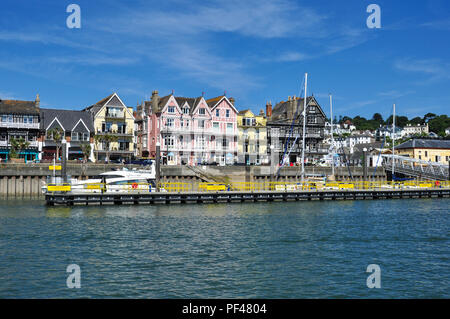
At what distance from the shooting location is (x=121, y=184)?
55.8 m

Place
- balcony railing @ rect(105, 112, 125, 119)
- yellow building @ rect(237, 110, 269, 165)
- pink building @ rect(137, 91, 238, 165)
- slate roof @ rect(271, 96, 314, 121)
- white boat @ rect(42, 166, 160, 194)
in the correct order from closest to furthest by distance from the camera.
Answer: white boat @ rect(42, 166, 160, 194) < pink building @ rect(137, 91, 238, 165) < balcony railing @ rect(105, 112, 125, 119) < yellow building @ rect(237, 110, 269, 165) < slate roof @ rect(271, 96, 314, 121)

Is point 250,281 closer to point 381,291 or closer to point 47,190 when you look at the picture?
point 381,291

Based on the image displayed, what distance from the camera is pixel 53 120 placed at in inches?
3250

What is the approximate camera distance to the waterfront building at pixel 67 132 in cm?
8038

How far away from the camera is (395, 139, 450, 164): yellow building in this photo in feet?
326

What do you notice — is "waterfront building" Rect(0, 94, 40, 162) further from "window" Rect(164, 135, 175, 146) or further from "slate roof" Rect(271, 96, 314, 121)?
"slate roof" Rect(271, 96, 314, 121)

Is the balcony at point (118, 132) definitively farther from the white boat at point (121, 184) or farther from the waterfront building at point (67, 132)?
the white boat at point (121, 184)

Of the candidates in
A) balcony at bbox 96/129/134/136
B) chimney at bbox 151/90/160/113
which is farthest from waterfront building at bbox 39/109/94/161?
chimney at bbox 151/90/160/113

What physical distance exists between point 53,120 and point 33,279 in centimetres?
6760

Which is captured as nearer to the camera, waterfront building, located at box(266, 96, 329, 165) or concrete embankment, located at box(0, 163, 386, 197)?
concrete embankment, located at box(0, 163, 386, 197)

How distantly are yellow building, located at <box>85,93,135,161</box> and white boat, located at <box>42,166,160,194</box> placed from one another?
90.6 ft

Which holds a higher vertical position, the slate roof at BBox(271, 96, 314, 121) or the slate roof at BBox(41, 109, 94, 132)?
the slate roof at BBox(271, 96, 314, 121)
